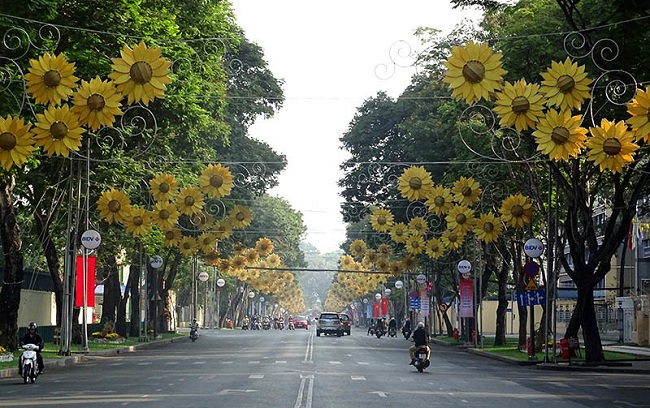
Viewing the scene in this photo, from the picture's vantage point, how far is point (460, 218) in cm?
3938

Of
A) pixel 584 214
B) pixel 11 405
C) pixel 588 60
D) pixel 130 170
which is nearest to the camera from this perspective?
pixel 11 405

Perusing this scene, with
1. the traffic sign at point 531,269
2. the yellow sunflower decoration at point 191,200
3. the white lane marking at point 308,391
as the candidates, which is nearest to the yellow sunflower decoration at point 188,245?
the yellow sunflower decoration at point 191,200

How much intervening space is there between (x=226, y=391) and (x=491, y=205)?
25.8m

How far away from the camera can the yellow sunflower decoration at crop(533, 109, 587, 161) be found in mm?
21969

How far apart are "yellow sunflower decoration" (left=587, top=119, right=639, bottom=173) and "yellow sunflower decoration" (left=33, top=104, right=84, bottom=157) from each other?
375 inches

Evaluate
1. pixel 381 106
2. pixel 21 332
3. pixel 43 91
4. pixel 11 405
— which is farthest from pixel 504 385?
pixel 381 106

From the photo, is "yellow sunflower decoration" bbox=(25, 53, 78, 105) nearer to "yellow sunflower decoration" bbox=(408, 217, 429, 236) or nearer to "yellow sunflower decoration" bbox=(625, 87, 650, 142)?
"yellow sunflower decoration" bbox=(625, 87, 650, 142)

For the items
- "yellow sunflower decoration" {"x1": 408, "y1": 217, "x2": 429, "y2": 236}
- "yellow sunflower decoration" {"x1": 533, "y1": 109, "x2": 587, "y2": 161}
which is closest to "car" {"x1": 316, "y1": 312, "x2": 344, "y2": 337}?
"yellow sunflower decoration" {"x1": 408, "y1": 217, "x2": 429, "y2": 236}

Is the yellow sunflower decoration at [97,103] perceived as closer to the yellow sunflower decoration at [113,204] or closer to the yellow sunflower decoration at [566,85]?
the yellow sunflower decoration at [566,85]

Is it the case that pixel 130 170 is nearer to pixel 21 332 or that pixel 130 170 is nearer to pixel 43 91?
pixel 21 332

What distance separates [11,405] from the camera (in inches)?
918

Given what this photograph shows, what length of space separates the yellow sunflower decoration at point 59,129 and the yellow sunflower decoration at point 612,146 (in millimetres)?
9517

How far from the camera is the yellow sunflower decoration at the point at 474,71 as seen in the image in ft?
67.8

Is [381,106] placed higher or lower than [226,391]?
higher
